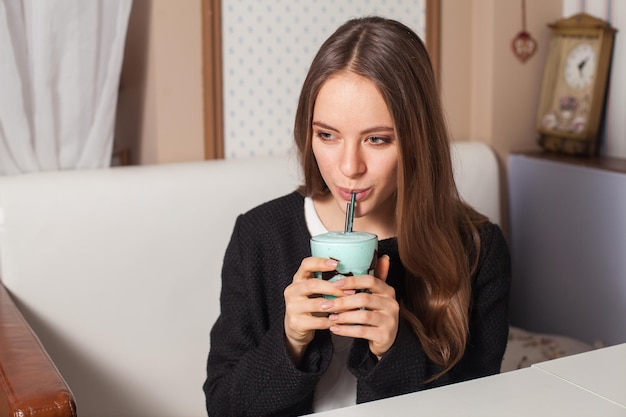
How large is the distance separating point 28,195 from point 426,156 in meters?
0.86

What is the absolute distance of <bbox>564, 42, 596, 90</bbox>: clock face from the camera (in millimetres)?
2307

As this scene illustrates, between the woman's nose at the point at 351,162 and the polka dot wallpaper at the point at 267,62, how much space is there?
2.98ft

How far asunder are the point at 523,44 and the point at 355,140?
1315 mm

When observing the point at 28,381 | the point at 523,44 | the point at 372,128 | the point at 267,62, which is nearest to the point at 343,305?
the point at 372,128

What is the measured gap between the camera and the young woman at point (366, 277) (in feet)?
4.17

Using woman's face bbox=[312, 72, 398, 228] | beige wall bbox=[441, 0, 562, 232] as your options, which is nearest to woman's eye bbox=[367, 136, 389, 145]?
woman's face bbox=[312, 72, 398, 228]

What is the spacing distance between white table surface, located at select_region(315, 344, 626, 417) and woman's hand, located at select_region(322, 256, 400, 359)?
152mm

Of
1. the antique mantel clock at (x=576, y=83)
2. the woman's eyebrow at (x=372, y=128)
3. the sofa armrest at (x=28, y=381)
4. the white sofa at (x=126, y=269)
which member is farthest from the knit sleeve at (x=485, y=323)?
the antique mantel clock at (x=576, y=83)

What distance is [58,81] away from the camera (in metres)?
1.87

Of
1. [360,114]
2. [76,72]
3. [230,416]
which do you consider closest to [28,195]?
[76,72]

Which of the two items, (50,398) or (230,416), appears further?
(230,416)

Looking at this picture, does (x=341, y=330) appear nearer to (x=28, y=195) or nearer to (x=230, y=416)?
(x=230, y=416)

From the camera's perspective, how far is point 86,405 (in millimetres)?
1767

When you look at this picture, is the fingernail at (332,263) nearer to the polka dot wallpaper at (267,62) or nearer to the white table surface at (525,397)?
the white table surface at (525,397)
